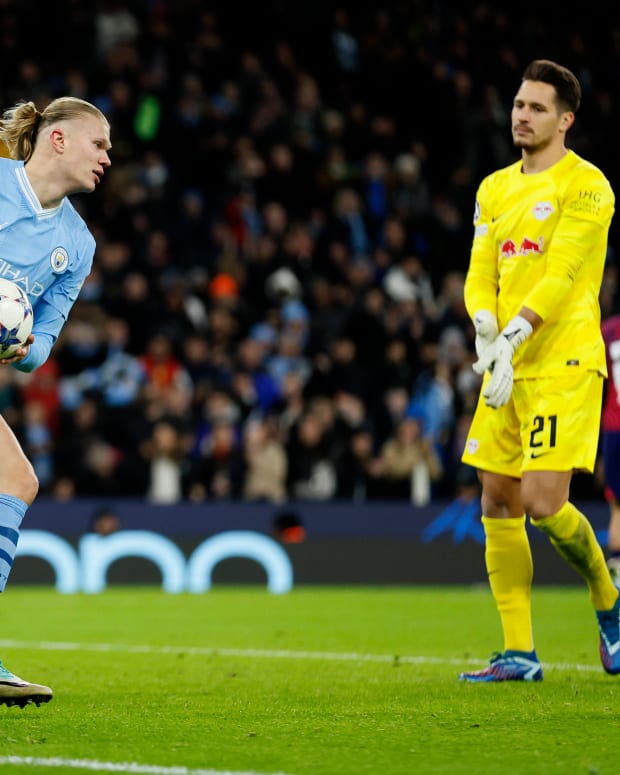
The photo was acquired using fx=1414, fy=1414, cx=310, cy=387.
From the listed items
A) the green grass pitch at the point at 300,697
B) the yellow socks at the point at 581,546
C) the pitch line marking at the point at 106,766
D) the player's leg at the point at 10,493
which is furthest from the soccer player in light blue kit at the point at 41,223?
the yellow socks at the point at 581,546

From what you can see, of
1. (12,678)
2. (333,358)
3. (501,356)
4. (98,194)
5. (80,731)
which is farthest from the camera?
(98,194)

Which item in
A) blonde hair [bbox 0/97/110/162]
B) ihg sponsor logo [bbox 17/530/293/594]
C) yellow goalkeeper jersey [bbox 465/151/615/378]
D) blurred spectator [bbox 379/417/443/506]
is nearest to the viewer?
blonde hair [bbox 0/97/110/162]

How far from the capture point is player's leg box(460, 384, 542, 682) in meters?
6.16

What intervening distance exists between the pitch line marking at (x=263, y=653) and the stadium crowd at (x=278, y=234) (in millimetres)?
5887

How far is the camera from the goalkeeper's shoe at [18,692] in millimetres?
4930

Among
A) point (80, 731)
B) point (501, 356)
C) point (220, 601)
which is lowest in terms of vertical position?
point (220, 601)

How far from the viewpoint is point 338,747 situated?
4254 mm

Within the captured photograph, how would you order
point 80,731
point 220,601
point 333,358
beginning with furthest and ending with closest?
point 333,358 < point 220,601 < point 80,731

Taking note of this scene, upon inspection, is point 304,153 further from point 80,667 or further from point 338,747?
point 338,747

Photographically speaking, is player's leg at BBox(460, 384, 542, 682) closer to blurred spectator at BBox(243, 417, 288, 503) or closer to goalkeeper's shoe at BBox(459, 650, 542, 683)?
goalkeeper's shoe at BBox(459, 650, 542, 683)

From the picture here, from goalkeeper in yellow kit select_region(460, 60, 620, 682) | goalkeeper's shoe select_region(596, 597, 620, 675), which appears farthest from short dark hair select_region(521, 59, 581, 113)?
goalkeeper's shoe select_region(596, 597, 620, 675)

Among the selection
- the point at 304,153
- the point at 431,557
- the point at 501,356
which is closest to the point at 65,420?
the point at 431,557

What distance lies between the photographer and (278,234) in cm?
1697

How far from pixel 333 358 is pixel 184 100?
4650 millimetres
